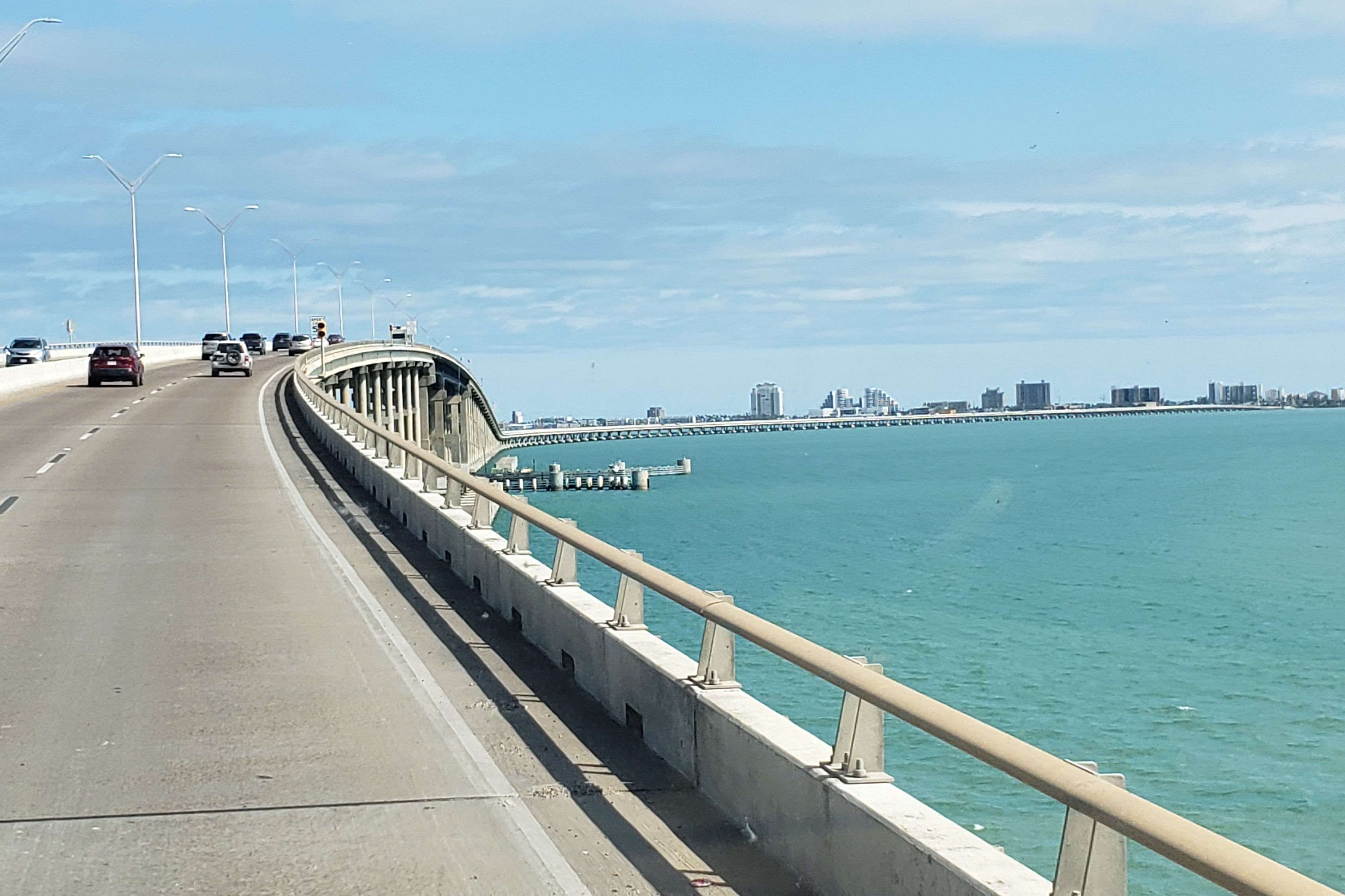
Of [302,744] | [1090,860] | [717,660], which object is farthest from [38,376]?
[1090,860]

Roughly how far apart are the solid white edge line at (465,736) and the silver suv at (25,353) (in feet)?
236

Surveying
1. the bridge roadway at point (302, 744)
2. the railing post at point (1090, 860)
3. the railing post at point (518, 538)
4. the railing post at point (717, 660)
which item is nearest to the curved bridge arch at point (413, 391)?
the bridge roadway at point (302, 744)

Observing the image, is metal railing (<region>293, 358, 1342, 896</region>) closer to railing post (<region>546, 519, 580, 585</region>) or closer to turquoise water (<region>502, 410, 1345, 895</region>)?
railing post (<region>546, 519, 580, 585</region>)

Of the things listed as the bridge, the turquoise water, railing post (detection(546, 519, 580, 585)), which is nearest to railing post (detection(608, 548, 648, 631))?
the bridge

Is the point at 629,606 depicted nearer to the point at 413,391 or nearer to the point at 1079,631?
the point at 1079,631

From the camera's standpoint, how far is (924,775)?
31375mm

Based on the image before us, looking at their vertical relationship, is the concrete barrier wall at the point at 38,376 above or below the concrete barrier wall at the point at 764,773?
above

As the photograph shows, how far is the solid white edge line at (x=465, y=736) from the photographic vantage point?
695 cm

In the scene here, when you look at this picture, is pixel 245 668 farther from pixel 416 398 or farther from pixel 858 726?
pixel 416 398

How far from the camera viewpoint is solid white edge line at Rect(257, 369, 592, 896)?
6945 mm

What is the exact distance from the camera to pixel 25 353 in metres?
85.6

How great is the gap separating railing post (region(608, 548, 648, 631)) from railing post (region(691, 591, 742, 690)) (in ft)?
5.26

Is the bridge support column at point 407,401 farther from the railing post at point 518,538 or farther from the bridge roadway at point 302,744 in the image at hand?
the railing post at point 518,538

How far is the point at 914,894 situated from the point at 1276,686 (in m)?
42.1
